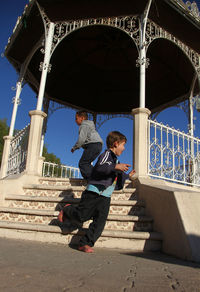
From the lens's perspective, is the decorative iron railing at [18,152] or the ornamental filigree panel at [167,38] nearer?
the decorative iron railing at [18,152]

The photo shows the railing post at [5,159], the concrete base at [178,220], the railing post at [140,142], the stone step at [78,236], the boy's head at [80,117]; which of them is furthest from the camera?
the railing post at [5,159]

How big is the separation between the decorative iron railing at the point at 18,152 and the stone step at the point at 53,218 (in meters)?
1.94

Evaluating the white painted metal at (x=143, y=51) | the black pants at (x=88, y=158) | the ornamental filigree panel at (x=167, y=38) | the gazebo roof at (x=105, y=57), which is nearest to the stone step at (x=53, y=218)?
the black pants at (x=88, y=158)

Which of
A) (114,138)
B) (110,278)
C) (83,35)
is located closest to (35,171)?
(114,138)

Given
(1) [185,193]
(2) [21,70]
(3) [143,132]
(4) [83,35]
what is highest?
(4) [83,35]

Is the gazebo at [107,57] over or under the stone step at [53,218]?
over

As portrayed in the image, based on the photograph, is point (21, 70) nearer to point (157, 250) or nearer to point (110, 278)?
point (157, 250)

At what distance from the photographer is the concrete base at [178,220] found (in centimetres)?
240

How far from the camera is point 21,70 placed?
777 cm

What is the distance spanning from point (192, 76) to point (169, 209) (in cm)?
743

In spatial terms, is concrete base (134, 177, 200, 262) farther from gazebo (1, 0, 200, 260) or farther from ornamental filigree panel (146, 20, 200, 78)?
ornamental filigree panel (146, 20, 200, 78)

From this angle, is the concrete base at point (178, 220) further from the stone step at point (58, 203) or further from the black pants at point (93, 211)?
the black pants at point (93, 211)

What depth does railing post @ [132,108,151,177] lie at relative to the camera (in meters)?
4.55

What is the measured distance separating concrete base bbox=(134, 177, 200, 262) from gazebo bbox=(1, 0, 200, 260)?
1.44 metres
